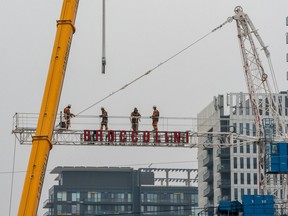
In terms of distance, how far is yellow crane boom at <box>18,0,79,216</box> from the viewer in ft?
223

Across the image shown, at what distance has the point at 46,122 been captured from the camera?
2749 inches

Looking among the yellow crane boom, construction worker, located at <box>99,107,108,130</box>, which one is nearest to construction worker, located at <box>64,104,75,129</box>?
construction worker, located at <box>99,107,108,130</box>

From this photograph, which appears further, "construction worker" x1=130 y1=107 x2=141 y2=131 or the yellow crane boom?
"construction worker" x1=130 y1=107 x2=141 y2=131

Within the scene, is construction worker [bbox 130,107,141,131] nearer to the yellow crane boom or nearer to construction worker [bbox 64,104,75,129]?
construction worker [bbox 64,104,75,129]

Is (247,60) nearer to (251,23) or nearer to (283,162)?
(251,23)

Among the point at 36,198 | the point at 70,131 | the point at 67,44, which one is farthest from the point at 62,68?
the point at 70,131

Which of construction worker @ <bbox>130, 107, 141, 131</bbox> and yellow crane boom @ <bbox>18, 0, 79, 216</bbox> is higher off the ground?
construction worker @ <bbox>130, 107, 141, 131</bbox>

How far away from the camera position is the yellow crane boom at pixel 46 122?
223ft

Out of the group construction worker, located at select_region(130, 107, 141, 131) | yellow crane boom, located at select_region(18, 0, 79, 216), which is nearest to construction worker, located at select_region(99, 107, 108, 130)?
construction worker, located at select_region(130, 107, 141, 131)

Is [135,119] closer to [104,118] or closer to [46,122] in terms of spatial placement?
[104,118]

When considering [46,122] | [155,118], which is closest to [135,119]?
[155,118]

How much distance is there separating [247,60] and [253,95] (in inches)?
181

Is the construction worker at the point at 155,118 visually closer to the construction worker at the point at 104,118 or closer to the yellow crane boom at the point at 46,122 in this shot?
the construction worker at the point at 104,118

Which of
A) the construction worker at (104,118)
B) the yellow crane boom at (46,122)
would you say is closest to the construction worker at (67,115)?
the construction worker at (104,118)
